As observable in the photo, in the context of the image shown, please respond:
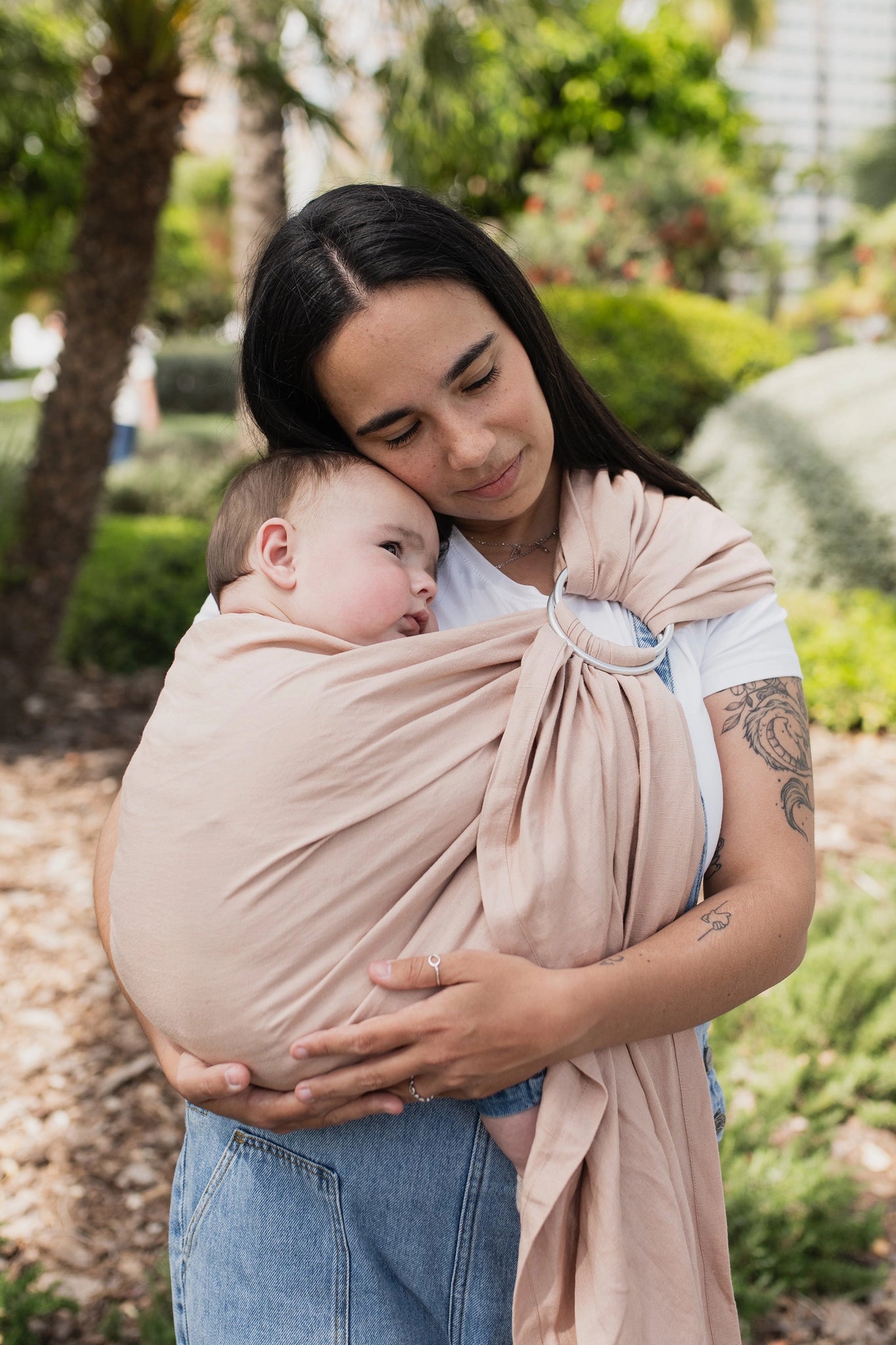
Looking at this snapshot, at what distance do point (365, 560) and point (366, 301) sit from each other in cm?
34

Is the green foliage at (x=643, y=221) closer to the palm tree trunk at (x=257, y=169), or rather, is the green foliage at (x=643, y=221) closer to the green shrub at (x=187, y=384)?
the palm tree trunk at (x=257, y=169)

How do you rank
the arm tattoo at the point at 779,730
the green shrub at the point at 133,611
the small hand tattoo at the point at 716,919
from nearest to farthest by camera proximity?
the small hand tattoo at the point at 716,919
the arm tattoo at the point at 779,730
the green shrub at the point at 133,611

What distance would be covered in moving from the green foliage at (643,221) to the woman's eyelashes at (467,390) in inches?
413

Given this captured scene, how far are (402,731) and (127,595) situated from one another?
227 inches

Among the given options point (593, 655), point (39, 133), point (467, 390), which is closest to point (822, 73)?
point (39, 133)

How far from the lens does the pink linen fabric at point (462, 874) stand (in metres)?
1.16

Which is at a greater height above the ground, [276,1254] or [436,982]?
[436,982]

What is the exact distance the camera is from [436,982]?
3.71 ft

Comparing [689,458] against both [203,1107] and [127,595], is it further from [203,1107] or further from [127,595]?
[203,1107]

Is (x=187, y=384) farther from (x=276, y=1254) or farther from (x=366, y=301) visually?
(x=276, y=1254)

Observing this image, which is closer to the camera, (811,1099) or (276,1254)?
(276,1254)

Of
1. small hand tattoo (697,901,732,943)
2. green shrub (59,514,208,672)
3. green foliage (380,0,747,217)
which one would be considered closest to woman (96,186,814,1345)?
small hand tattoo (697,901,732,943)

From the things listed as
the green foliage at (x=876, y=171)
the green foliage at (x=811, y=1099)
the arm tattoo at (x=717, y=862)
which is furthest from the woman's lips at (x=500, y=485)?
the green foliage at (x=876, y=171)

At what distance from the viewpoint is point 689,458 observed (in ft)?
21.4
